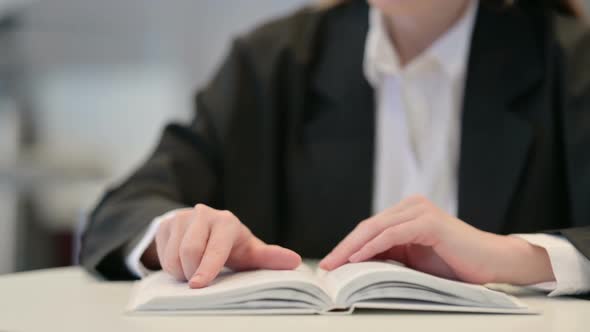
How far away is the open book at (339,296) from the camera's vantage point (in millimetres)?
675

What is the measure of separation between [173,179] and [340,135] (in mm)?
284

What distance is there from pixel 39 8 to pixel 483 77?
94.9 inches

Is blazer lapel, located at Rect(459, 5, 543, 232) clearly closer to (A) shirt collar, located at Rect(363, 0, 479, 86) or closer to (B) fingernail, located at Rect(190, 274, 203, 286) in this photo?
(A) shirt collar, located at Rect(363, 0, 479, 86)

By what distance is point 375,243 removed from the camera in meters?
0.78

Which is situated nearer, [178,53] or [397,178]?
[397,178]

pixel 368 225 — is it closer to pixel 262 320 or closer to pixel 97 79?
pixel 262 320

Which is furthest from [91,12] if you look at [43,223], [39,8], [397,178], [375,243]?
[375,243]

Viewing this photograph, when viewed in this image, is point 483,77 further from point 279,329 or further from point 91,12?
point 91,12

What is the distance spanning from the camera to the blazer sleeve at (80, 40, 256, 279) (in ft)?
3.27

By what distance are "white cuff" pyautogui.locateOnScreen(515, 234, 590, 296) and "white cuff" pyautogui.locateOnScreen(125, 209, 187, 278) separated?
416 millimetres

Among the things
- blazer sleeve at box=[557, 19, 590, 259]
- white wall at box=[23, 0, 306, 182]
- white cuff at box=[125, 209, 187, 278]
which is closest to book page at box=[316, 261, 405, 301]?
white cuff at box=[125, 209, 187, 278]

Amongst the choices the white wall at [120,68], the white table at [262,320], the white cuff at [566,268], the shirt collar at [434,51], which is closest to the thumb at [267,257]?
the white table at [262,320]

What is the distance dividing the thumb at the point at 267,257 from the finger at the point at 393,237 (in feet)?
0.22

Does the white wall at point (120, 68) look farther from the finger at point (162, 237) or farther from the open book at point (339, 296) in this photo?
the open book at point (339, 296)
